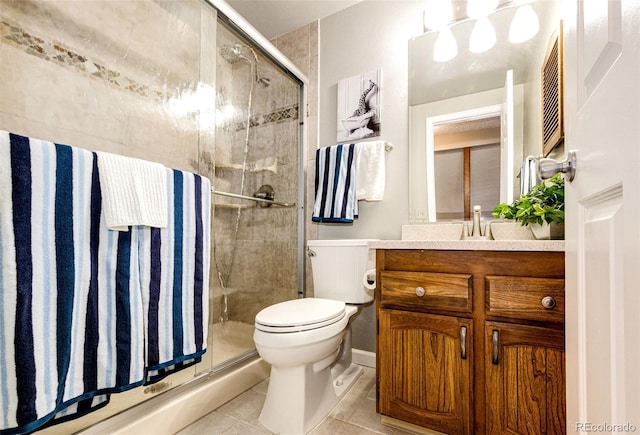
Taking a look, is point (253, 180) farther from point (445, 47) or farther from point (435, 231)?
point (445, 47)

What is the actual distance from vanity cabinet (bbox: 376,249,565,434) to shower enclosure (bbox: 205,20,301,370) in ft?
2.94

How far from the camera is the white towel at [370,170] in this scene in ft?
5.96

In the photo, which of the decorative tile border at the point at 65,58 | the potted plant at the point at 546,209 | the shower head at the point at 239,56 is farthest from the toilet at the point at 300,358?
the shower head at the point at 239,56

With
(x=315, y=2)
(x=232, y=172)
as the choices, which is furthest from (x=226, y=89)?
(x=315, y=2)

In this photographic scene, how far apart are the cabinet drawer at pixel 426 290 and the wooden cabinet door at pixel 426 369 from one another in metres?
0.04

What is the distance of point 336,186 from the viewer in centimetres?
189

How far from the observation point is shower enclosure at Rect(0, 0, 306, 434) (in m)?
1.27

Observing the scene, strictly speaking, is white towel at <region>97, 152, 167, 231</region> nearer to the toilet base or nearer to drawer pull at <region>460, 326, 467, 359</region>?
the toilet base

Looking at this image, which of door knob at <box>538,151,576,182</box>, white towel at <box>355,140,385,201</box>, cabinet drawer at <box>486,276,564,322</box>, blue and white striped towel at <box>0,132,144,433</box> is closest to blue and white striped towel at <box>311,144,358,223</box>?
white towel at <box>355,140,385,201</box>

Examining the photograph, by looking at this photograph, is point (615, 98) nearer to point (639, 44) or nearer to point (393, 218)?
point (639, 44)

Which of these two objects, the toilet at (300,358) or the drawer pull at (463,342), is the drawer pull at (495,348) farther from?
the toilet at (300,358)

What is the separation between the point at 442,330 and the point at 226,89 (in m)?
1.60

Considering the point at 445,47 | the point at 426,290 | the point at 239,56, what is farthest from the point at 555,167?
the point at 239,56

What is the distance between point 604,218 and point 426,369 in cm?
90
